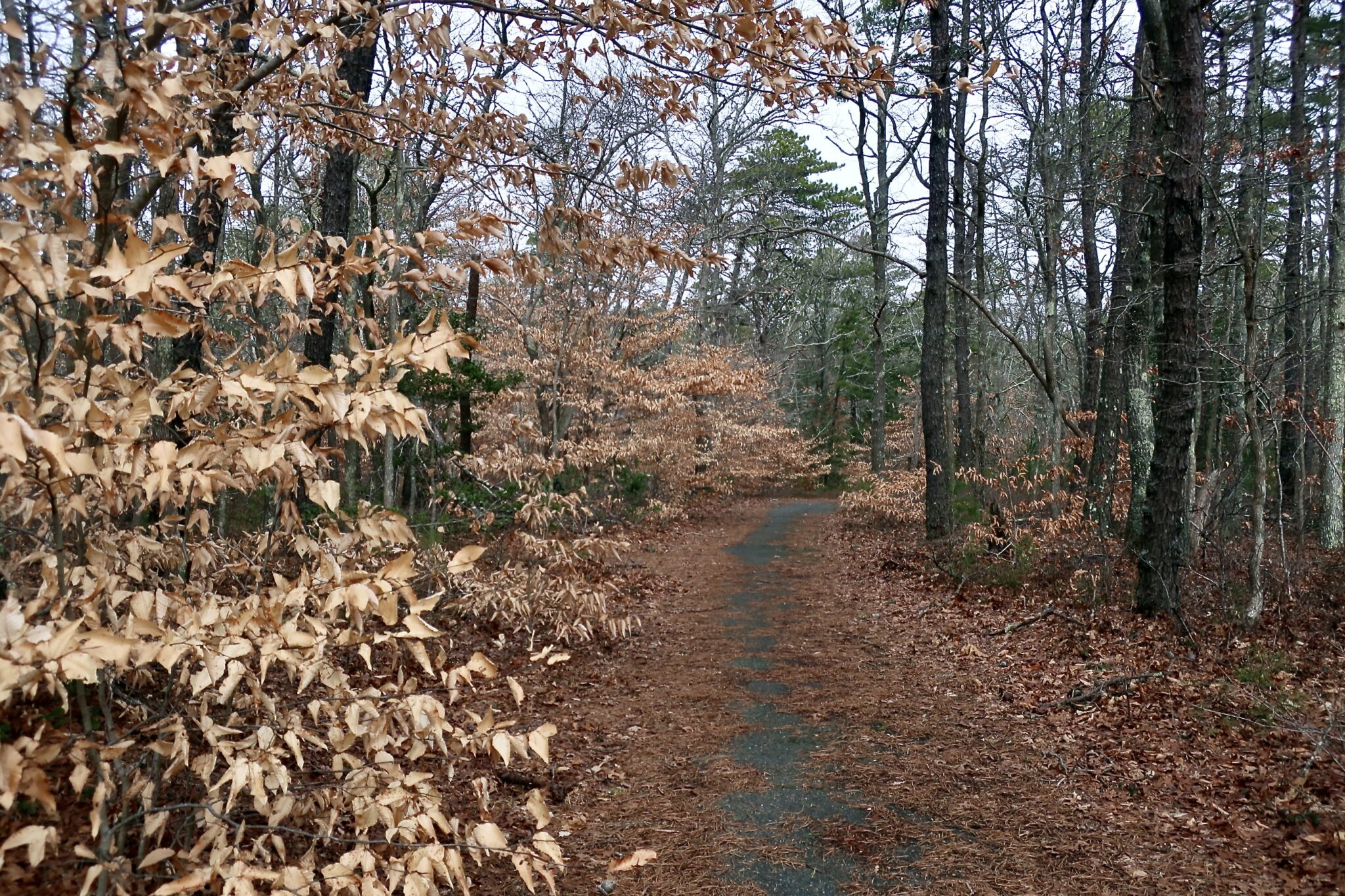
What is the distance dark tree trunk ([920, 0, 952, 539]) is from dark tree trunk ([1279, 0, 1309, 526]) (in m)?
4.17

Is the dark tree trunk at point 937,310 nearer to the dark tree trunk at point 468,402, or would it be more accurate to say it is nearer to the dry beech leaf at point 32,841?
the dark tree trunk at point 468,402

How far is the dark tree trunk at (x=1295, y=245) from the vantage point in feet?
28.7

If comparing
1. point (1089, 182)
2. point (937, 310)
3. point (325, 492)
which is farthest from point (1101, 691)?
point (1089, 182)

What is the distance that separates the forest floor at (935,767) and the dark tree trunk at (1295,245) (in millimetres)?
3264

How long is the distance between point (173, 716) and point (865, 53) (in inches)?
171

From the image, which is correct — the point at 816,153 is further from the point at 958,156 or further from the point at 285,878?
the point at 285,878

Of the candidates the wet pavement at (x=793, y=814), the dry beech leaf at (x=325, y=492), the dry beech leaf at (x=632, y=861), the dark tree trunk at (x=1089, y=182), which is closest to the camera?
the dry beech leaf at (x=325, y=492)

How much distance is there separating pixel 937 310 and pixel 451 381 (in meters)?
7.49

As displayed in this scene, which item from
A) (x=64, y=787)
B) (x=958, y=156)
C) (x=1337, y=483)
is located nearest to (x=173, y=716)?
(x=64, y=787)

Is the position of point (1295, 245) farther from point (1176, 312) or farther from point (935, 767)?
point (935, 767)

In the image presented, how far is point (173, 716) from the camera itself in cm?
263

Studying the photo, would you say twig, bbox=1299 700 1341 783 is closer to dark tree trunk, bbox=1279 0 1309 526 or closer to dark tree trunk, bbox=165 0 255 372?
dark tree trunk, bbox=1279 0 1309 526

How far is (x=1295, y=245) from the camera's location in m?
11.7

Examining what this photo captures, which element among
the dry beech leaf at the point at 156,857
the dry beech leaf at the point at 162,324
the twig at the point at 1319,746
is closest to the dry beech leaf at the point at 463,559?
the dry beech leaf at the point at 162,324
